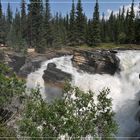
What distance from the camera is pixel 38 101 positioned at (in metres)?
14.5

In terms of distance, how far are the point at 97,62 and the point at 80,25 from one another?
2633 cm

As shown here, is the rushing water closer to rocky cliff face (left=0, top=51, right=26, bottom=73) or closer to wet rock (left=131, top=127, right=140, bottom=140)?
wet rock (left=131, top=127, right=140, bottom=140)

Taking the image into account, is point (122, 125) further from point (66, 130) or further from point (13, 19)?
point (13, 19)

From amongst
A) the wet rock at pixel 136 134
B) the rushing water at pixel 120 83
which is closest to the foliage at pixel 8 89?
the wet rock at pixel 136 134

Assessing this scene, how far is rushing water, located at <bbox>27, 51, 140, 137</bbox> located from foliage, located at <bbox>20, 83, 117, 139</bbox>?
48.1 ft

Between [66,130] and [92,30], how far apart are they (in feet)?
168

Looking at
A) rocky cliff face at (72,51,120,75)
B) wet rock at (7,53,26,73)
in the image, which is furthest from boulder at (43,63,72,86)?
wet rock at (7,53,26,73)

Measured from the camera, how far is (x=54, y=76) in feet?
130

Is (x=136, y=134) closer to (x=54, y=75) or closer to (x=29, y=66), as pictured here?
(x=54, y=75)

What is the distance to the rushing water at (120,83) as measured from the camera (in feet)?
99.5

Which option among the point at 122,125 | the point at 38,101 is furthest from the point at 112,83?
the point at 38,101

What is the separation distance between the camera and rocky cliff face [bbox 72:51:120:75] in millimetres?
40281

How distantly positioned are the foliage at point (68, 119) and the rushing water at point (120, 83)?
14.7 metres

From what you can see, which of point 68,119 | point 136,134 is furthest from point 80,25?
point 68,119
